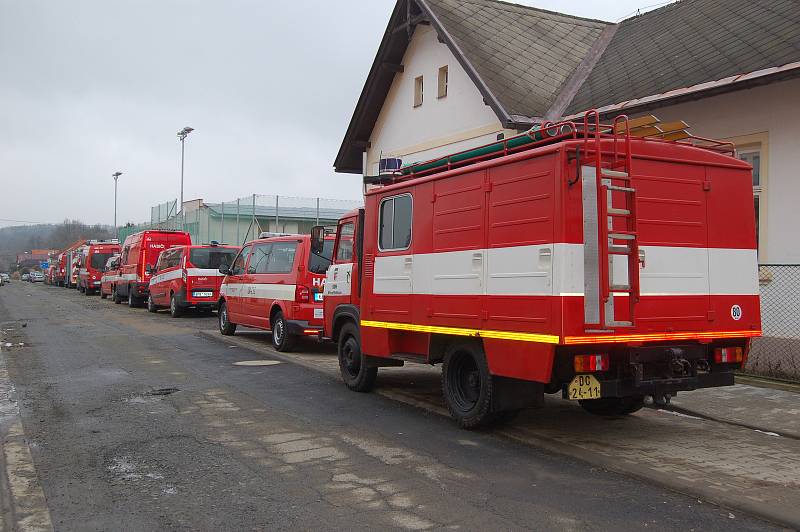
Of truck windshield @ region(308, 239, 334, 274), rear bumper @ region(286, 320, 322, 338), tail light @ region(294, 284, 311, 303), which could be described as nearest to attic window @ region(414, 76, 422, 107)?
truck windshield @ region(308, 239, 334, 274)

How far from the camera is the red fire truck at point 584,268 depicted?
19.0 feet

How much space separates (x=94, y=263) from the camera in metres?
39.5

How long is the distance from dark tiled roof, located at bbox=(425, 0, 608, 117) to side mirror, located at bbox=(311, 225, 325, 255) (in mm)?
5700

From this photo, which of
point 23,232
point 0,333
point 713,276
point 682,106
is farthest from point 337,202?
point 23,232

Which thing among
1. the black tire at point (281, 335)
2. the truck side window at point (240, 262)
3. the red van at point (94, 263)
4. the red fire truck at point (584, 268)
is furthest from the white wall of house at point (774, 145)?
the red van at point (94, 263)

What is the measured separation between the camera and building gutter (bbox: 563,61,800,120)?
381 inches

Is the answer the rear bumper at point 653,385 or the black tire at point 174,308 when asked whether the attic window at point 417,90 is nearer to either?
the black tire at point 174,308

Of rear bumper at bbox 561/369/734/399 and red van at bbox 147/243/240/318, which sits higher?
red van at bbox 147/243/240/318

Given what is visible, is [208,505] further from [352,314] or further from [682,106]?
[682,106]

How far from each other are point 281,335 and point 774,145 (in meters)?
8.81

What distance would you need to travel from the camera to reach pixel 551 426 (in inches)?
287

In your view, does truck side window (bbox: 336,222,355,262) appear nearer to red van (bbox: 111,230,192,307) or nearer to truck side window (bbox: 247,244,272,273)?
truck side window (bbox: 247,244,272,273)

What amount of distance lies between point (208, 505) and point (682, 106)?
1022cm

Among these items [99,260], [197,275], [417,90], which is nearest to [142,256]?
[197,275]
